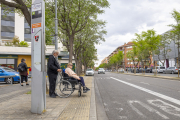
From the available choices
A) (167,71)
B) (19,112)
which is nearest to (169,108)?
(19,112)

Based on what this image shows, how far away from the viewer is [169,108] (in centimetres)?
470

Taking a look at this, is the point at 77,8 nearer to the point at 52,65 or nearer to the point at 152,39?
the point at 52,65

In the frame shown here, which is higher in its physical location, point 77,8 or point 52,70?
point 77,8

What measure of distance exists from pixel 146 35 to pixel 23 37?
30.6 m

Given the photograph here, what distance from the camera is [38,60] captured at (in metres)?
4.11

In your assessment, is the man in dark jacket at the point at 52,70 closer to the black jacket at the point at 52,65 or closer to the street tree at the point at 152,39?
the black jacket at the point at 52,65

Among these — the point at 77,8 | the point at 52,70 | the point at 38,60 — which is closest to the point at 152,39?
the point at 77,8

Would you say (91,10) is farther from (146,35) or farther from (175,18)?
(146,35)

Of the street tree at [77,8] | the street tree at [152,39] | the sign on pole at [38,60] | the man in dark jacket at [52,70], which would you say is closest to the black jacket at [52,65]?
the man in dark jacket at [52,70]

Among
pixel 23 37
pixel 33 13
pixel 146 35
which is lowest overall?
pixel 33 13

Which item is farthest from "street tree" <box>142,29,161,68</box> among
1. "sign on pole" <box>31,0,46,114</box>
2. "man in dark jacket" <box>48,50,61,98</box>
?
"sign on pole" <box>31,0,46,114</box>

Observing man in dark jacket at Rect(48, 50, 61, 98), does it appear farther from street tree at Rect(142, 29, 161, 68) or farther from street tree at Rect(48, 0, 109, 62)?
street tree at Rect(142, 29, 161, 68)

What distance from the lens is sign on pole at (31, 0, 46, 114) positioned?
13.2ft

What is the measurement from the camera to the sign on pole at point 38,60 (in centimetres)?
404
